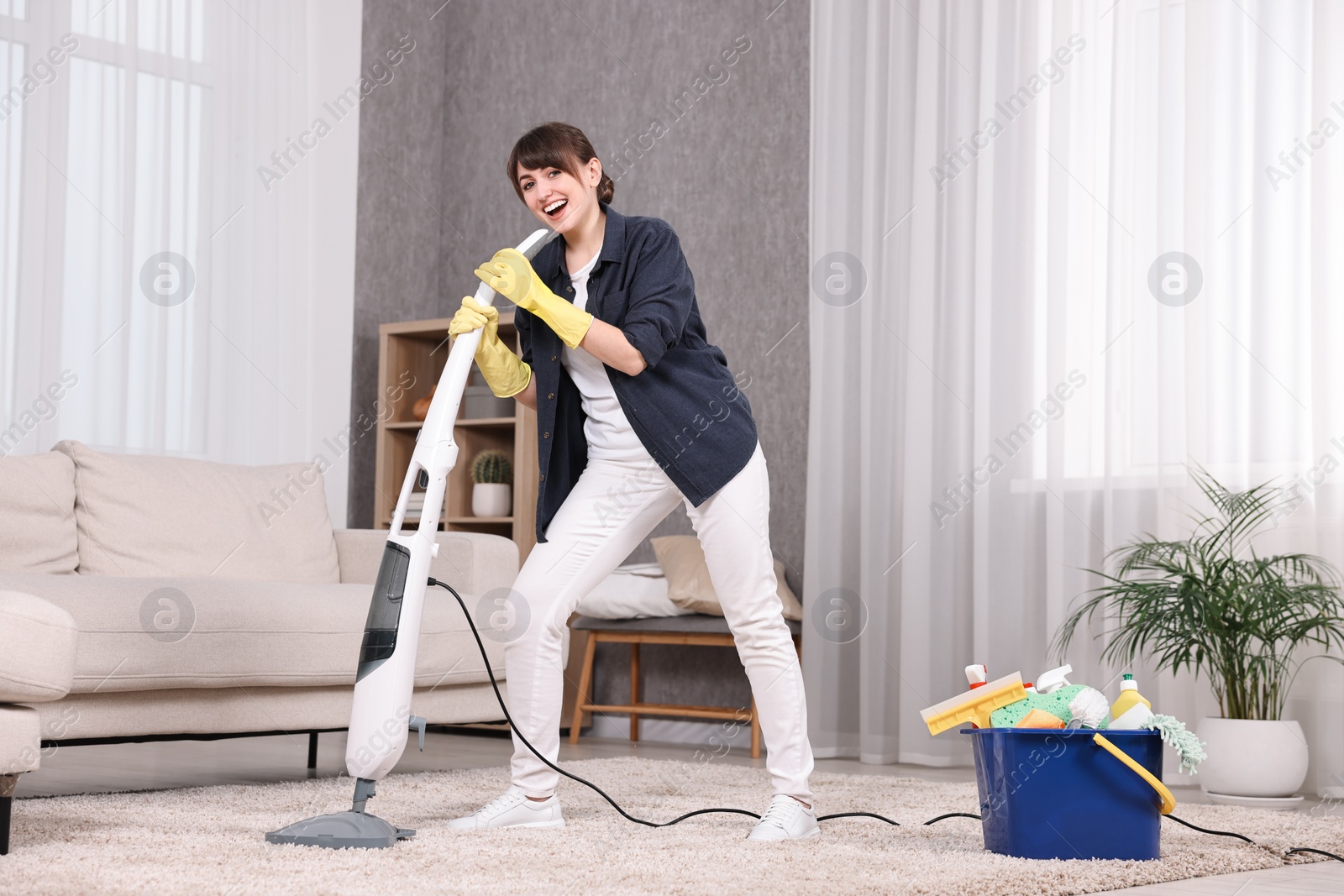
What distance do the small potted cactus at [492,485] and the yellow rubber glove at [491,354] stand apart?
2.29m

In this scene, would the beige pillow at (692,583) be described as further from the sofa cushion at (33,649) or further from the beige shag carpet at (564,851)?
the sofa cushion at (33,649)

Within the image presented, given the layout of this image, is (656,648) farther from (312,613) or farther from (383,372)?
(312,613)

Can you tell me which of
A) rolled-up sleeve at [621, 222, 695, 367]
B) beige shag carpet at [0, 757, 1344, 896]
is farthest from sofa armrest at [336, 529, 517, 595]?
rolled-up sleeve at [621, 222, 695, 367]

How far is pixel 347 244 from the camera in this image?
16.0ft

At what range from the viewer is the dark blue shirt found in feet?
6.51

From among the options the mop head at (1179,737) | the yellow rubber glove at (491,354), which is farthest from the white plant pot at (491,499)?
the mop head at (1179,737)

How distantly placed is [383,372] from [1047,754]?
10.9 feet

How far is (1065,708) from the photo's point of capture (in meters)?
1.87

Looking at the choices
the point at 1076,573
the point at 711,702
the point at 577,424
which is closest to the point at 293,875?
the point at 577,424

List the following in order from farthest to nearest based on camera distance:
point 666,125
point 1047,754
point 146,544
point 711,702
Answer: point 666,125, point 711,702, point 146,544, point 1047,754

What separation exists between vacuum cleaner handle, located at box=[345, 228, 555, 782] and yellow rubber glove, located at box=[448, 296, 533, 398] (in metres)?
0.02

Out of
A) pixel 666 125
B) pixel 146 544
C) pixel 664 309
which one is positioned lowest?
pixel 146 544

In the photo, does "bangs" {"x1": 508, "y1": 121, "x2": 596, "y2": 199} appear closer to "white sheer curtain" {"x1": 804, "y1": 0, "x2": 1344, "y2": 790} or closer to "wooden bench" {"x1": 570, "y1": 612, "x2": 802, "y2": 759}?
"white sheer curtain" {"x1": 804, "y1": 0, "x2": 1344, "y2": 790}

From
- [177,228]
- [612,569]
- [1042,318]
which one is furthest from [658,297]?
[177,228]
